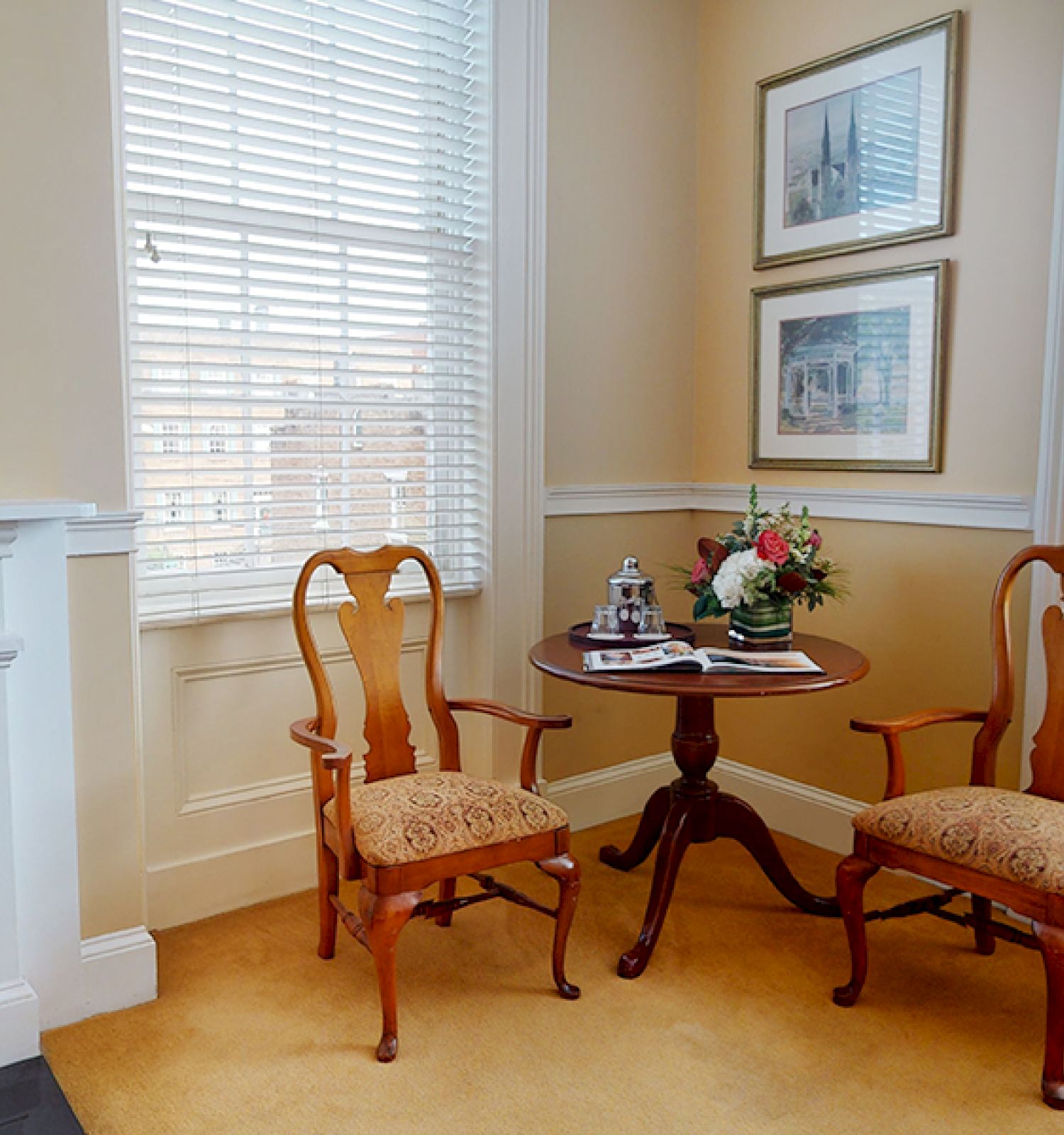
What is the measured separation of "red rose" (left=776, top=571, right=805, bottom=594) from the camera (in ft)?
9.04

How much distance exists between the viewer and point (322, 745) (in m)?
2.36

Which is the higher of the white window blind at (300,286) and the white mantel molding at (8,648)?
the white window blind at (300,286)

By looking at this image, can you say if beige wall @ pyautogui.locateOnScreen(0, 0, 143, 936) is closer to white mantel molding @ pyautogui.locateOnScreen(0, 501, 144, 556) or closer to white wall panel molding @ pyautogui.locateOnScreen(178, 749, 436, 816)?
white mantel molding @ pyautogui.locateOnScreen(0, 501, 144, 556)

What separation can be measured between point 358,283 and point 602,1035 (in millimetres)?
2054

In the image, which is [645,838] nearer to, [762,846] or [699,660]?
[762,846]

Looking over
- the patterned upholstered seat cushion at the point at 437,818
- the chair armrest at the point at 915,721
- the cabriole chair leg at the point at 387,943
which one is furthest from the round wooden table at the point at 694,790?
the cabriole chair leg at the point at 387,943

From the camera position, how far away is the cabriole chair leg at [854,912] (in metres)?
2.44

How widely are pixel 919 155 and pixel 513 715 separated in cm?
193

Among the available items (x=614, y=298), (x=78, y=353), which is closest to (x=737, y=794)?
(x=614, y=298)

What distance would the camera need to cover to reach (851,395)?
323cm

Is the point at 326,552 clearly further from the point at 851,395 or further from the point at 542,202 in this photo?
the point at 851,395

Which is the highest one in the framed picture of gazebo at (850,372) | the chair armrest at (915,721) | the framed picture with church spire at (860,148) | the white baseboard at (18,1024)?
the framed picture with church spire at (860,148)

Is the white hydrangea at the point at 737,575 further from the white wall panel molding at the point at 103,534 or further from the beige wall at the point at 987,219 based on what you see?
the white wall panel molding at the point at 103,534

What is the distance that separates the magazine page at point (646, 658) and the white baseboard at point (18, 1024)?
1414 mm
